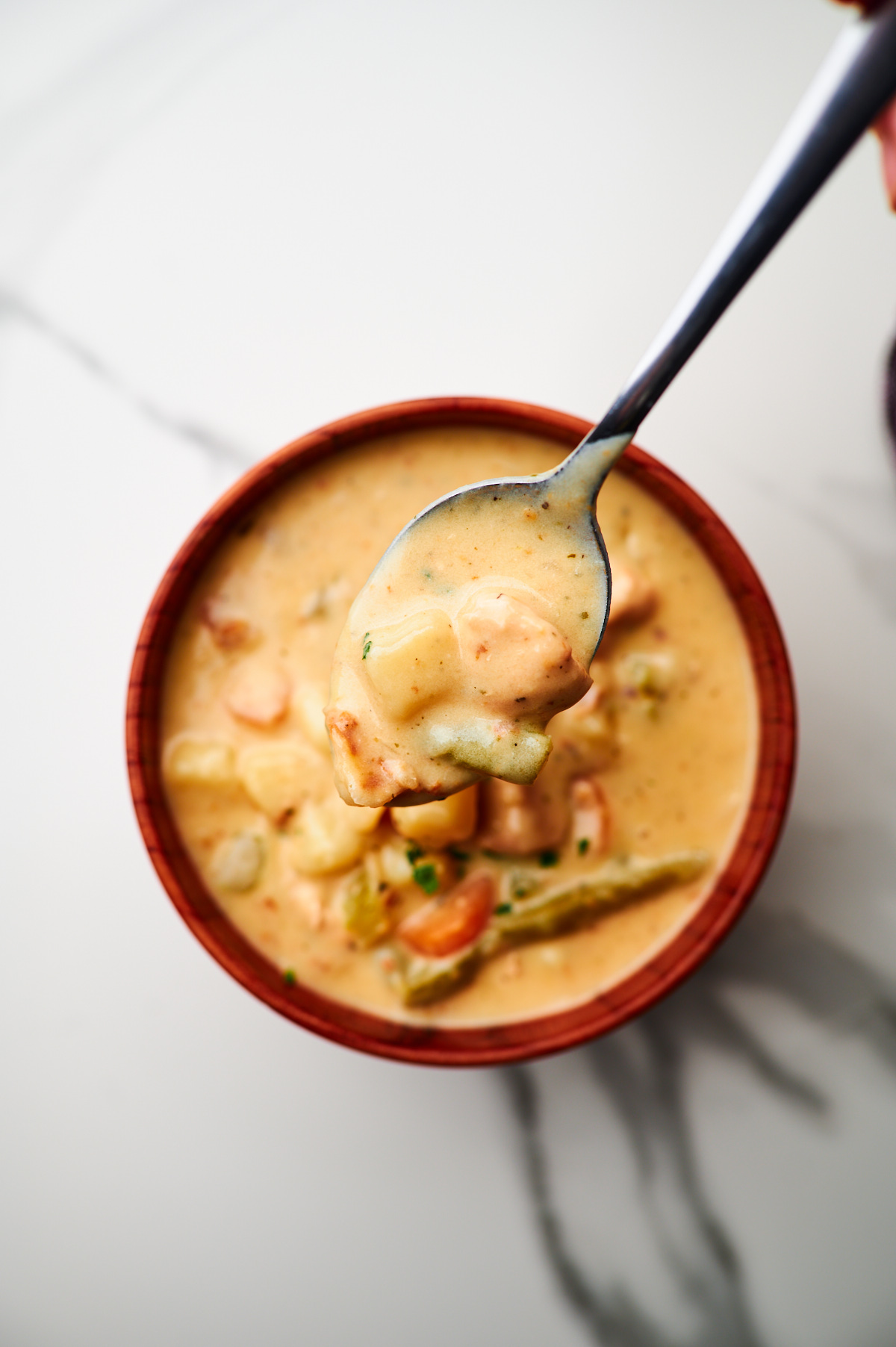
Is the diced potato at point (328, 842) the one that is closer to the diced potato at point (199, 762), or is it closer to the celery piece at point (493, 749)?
the diced potato at point (199, 762)

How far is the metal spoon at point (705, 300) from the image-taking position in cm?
133

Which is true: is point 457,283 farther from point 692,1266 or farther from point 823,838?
point 692,1266

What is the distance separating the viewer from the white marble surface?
259 cm

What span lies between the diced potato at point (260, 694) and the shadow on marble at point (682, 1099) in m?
1.16

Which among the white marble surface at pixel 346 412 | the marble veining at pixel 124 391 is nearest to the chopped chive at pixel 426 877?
the white marble surface at pixel 346 412

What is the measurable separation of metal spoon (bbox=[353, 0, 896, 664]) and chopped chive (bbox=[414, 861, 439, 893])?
Result: 2.21 ft

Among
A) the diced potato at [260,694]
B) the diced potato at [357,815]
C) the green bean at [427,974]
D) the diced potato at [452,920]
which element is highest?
the diced potato at [260,694]

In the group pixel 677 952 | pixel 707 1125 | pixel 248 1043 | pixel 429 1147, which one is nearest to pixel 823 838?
pixel 677 952

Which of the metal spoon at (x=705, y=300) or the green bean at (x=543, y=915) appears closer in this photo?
the metal spoon at (x=705, y=300)

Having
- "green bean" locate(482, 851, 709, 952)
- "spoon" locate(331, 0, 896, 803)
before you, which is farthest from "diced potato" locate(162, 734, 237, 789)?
"green bean" locate(482, 851, 709, 952)

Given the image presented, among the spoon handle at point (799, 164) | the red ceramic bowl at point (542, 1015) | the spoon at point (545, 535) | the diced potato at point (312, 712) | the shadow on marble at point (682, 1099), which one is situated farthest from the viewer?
the shadow on marble at point (682, 1099)

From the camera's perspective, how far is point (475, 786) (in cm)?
221

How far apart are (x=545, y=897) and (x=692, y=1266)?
1207mm

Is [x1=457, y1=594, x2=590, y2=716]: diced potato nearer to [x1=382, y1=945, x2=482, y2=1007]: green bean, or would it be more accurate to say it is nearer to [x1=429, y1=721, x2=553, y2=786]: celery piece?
[x1=429, y1=721, x2=553, y2=786]: celery piece
